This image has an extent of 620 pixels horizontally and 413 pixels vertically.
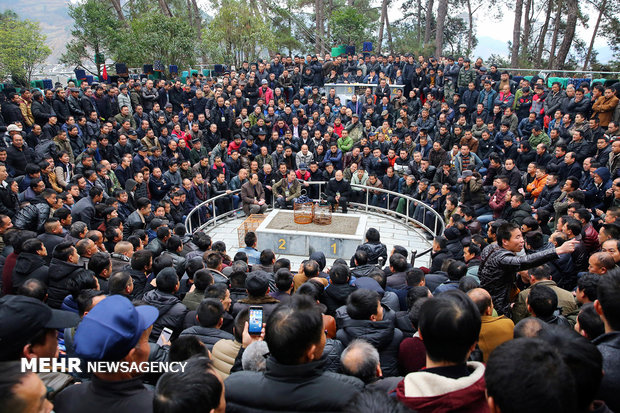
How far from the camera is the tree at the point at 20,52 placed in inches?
638

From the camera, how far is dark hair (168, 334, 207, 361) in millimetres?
2766

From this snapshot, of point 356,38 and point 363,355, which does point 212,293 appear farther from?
point 356,38

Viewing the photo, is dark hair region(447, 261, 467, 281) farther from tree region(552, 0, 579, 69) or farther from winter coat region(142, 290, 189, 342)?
tree region(552, 0, 579, 69)

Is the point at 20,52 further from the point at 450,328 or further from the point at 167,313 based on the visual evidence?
the point at 450,328

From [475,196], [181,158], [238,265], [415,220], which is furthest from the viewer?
[181,158]

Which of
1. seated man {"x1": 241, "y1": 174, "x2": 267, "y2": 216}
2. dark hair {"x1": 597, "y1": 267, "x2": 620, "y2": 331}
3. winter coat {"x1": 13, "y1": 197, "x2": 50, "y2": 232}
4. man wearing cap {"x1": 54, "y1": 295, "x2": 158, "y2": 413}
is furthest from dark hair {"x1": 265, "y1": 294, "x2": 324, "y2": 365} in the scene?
seated man {"x1": 241, "y1": 174, "x2": 267, "y2": 216}

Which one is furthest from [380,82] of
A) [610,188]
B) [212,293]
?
[212,293]

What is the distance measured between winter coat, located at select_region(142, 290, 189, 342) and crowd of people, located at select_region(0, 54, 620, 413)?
2 centimetres

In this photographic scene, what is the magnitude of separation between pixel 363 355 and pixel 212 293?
6.16 ft

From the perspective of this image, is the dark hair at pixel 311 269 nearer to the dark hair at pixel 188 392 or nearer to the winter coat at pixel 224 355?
the winter coat at pixel 224 355

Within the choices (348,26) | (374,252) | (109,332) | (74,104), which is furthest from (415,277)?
(348,26)

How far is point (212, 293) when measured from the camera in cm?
404

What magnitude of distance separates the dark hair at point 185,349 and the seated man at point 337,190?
26.5 feet

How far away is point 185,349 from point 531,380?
210 centimetres
